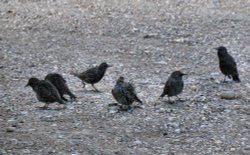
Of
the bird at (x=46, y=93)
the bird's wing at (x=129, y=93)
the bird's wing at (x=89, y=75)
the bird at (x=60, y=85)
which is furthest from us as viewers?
the bird's wing at (x=89, y=75)

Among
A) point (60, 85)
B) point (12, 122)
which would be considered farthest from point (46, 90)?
point (12, 122)

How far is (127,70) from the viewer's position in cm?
1622

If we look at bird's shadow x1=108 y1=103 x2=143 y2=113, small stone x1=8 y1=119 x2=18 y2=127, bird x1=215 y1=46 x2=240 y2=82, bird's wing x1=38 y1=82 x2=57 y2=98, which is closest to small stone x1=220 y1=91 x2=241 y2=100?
bird x1=215 y1=46 x2=240 y2=82

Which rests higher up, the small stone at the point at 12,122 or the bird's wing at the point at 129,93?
the bird's wing at the point at 129,93

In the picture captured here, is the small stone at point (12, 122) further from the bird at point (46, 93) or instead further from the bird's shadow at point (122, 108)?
the bird's shadow at point (122, 108)

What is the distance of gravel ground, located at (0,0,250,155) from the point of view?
10.9 meters

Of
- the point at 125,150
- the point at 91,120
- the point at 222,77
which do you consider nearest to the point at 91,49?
Result: the point at 222,77

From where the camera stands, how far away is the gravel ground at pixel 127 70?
10.9 m

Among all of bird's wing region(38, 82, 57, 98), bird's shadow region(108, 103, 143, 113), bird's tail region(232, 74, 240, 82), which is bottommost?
bird's shadow region(108, 103, 143, 113)

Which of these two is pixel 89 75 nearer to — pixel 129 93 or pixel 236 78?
pixel 129 93

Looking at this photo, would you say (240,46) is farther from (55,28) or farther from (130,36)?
(55,28)

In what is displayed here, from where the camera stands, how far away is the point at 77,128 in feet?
37.9

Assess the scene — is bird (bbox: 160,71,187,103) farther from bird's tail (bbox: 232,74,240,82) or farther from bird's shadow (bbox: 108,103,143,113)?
bird's tail (bbox: 232,74,240,82)

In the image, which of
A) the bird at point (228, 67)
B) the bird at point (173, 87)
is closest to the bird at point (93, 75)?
the bird at point (173, 87)
